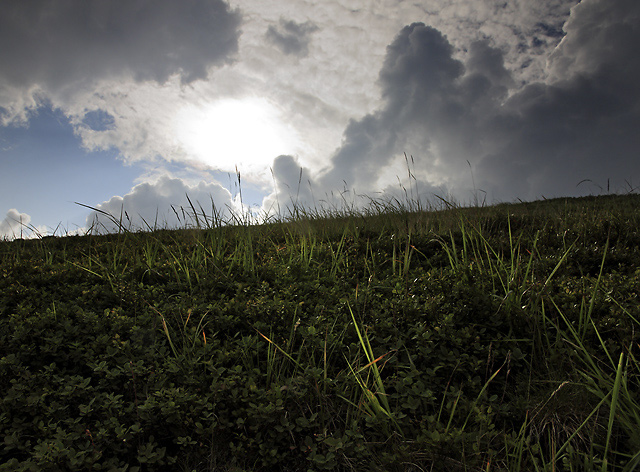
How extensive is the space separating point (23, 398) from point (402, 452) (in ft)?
7.66

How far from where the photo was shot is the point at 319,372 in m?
2.38

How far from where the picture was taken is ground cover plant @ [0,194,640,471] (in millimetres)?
2039

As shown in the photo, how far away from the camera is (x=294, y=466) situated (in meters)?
2.05

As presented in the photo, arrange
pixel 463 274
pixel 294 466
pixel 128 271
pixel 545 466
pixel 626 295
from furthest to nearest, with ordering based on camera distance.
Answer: pixel 128 271
pixel 463 274
pixel 626 295
pixel 294 466
pixel 545 466

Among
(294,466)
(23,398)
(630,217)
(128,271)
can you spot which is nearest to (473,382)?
(294,466)

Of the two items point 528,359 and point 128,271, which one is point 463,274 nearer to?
point 528,359

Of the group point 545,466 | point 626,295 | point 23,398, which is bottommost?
point 545,466

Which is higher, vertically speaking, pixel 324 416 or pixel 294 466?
pixel 324 416

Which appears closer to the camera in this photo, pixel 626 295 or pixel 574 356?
pixel 574 356

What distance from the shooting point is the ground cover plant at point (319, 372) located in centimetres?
204

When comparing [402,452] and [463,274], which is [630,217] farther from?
[402,452]

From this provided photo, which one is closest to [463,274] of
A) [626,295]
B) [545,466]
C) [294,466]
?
[626,295]

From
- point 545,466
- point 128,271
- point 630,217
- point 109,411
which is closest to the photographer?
point 545,466

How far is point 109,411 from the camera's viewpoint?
221 cm
